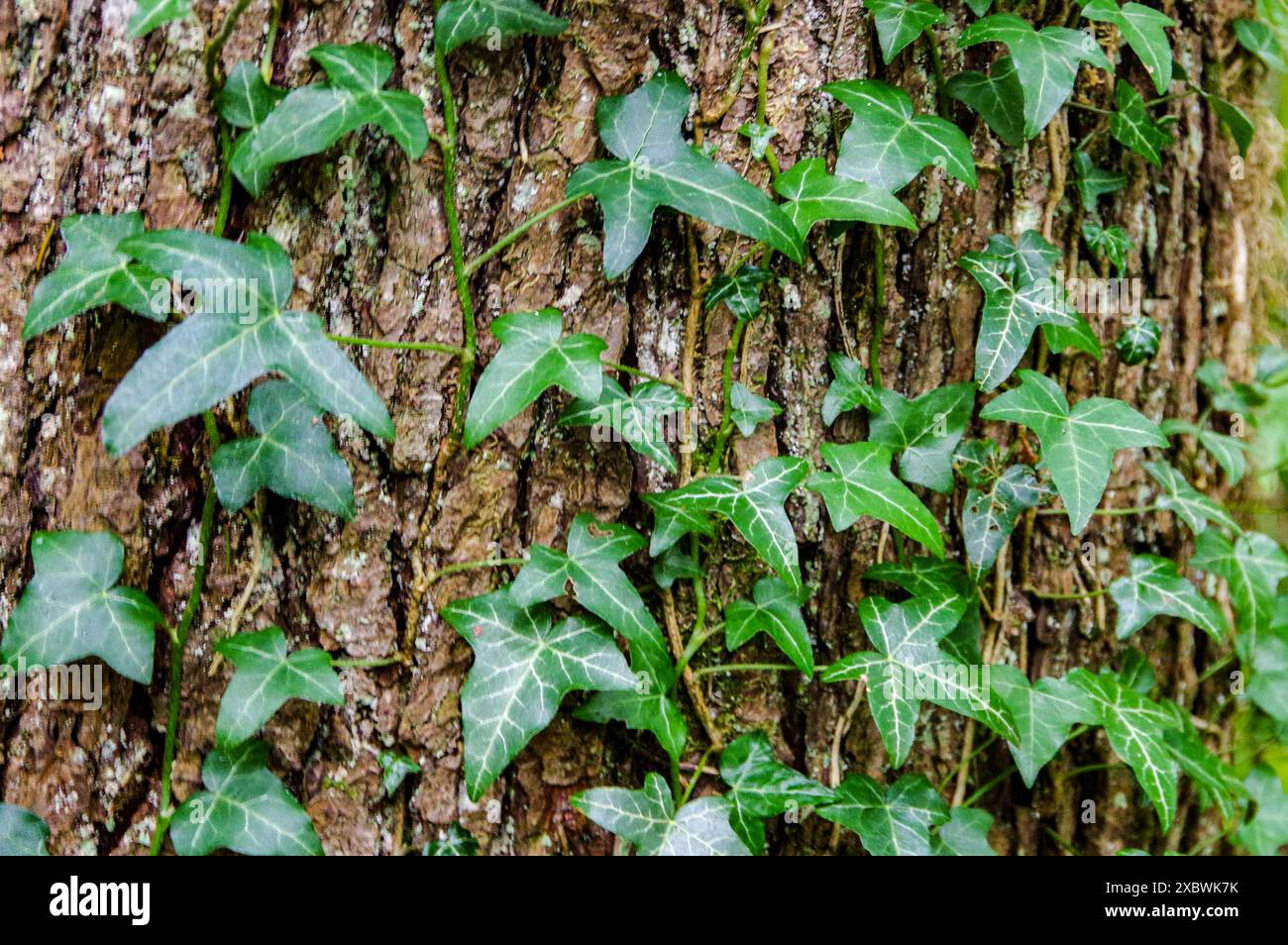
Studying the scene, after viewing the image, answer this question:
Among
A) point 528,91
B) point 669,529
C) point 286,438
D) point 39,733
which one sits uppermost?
point 528,91

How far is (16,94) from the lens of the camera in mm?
1075

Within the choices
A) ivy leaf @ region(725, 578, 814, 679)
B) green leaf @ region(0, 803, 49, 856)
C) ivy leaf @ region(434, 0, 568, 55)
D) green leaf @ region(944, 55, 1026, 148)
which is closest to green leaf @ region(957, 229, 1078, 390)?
green leaf @ region(944, 55, 1026, 148)

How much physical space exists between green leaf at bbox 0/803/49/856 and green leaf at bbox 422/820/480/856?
533 mm

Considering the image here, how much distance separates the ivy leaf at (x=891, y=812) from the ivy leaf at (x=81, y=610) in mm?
991

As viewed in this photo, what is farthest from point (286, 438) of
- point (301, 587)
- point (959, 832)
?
point (959, 832)

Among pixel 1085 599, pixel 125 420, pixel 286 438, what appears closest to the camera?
pixel 125 420

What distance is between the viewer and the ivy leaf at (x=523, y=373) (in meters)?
0.99

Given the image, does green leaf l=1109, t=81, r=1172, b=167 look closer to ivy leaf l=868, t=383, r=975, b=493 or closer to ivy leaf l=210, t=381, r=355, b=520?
ivy leaf l=868, t=383, r=975, b=493

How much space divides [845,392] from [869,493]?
0.18 metres

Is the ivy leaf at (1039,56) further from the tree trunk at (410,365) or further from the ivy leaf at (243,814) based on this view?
the ivy leaf at (243,814)

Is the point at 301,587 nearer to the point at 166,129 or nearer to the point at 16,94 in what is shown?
the point at 166,129

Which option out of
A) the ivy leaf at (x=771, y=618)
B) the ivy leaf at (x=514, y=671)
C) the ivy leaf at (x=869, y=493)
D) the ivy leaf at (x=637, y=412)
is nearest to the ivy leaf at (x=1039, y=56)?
the ivy leaf at (x=869, y=493)

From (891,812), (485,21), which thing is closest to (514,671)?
(891,812)

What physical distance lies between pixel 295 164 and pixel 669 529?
73 centimetres
